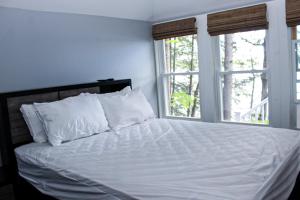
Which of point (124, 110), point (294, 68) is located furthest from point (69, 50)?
point (294, 68)

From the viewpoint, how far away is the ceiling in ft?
9.17

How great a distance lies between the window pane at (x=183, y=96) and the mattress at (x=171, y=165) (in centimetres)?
137

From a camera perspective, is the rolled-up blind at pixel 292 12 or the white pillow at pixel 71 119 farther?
the rolled-up blind at pixel 292 12

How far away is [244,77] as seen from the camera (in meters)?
3.48

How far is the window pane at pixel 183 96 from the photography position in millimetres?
4012

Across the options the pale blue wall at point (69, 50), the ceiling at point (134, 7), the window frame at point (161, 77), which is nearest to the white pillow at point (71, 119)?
the pale blue wall at point (69, 50)

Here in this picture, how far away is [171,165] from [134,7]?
2620 millimetres

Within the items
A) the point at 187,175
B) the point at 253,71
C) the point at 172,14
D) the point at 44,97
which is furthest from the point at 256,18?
the point at 44,97

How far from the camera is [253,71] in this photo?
3.36 metres

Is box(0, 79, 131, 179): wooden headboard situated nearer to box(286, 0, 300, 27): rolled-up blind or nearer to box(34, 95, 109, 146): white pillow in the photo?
box(34, 95, 109, 146): white pillow

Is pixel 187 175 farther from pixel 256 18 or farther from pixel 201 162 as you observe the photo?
pixel 256 18

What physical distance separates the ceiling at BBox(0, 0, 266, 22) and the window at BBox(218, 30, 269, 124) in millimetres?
448

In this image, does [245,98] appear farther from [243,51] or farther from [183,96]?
[183,96]

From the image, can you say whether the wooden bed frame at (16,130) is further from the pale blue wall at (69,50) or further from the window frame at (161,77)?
the window frame at (161,77)
